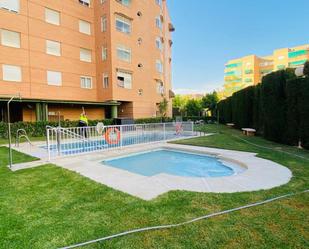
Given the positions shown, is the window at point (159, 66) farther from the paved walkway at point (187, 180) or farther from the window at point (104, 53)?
the paved walkway at point (187, 180)

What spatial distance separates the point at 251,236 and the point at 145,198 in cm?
204

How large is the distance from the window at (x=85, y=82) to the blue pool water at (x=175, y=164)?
15453 mm

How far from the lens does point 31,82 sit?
18406mm

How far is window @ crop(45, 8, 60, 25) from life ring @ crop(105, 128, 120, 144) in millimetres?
16115

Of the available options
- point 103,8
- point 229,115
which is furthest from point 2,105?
point 229,115

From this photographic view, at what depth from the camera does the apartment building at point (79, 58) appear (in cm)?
1762

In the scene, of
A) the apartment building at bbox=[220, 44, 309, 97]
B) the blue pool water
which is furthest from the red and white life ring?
the apartment building at bbox=[220, 44, 309, 97]

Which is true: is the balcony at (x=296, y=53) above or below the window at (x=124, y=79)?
above

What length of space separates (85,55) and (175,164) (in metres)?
18.9

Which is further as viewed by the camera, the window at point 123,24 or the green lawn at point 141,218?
the window at point 123,24

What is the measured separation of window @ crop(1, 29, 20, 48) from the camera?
55.5 feet

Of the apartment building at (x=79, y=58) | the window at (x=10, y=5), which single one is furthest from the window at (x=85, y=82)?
the window at (x=10, y=5)

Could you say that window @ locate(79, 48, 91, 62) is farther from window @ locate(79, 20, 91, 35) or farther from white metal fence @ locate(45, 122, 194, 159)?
white metal fence @ locate(45, 122, 194, 159)

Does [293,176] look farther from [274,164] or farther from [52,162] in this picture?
[52,162]
